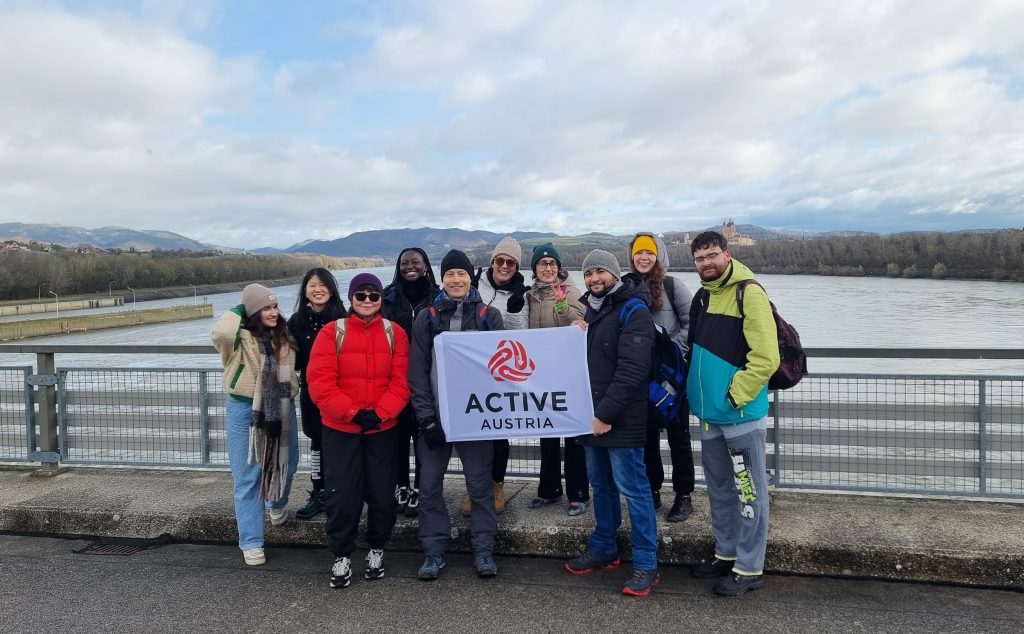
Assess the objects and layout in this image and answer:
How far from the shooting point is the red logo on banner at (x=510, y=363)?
13.9 feet

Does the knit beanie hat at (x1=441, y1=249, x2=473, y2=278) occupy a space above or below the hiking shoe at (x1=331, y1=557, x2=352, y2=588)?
above

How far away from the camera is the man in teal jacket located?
3.54m

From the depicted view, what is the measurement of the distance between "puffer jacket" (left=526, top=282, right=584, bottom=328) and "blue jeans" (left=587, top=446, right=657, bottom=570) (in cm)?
94

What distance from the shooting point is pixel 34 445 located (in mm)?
5840

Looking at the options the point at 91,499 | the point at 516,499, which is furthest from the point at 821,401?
the point at 91,499

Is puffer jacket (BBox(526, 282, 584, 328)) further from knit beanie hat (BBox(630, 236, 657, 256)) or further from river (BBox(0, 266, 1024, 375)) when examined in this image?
river (BBox(0, 266, 1024, 375))

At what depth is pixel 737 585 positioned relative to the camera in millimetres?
3600

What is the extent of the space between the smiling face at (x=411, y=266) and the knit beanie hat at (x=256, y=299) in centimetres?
86

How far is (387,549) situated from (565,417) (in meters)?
1.54

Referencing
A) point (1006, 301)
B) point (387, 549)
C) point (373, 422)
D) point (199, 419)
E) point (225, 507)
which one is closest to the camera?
point (373, 422)

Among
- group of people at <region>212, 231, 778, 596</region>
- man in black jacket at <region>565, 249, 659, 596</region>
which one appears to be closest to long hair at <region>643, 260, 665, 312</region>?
group of people at <region>212, 231, 778, 596</region>

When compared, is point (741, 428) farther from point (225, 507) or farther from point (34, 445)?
point (34, 445)

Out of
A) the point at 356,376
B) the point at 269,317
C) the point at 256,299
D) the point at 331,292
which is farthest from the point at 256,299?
the point at 356,376

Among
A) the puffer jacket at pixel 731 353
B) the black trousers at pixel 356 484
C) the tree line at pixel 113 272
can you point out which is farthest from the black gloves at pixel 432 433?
the tree line at pixel 113 272
